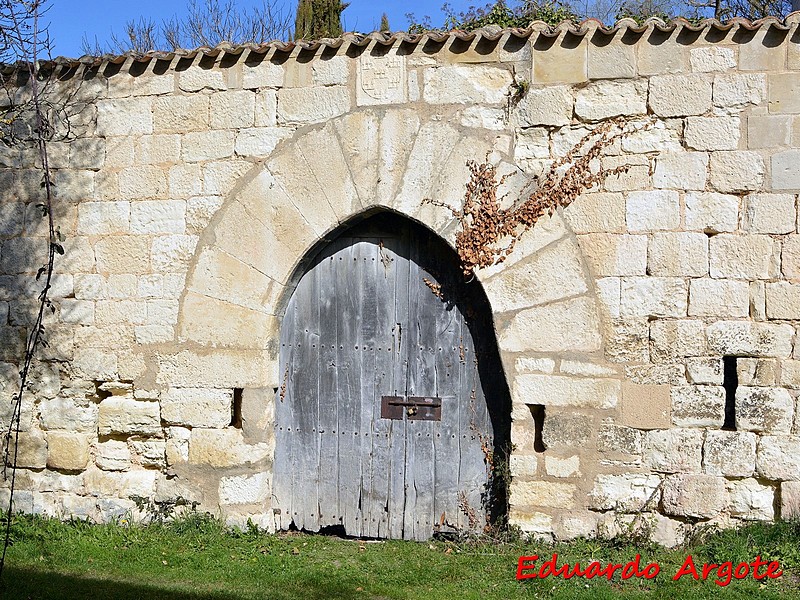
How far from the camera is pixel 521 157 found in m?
5.00

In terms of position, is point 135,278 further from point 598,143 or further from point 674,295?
point 674,295

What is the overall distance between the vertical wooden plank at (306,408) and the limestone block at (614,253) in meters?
1.82

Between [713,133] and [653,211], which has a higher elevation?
[713,133]

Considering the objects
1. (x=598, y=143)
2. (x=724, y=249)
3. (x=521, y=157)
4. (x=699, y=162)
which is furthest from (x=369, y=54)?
(x=724, y=249)

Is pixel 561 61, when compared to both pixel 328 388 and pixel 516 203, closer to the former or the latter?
pixel 516 203

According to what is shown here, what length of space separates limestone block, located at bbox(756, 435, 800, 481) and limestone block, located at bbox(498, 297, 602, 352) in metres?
1.11

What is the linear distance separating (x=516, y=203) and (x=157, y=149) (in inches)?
97.4

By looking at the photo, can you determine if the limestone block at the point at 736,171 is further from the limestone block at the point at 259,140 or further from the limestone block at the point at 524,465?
the limestone block at the point at 259,140

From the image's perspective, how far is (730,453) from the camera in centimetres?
471

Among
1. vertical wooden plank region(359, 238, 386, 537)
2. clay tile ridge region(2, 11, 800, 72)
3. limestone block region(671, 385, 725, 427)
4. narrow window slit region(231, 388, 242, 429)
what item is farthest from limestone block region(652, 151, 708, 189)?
narrow window slit region(231, 388, 242, 429)

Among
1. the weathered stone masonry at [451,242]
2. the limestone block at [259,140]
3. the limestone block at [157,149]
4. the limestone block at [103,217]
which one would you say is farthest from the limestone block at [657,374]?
the limestone block at [103,217]

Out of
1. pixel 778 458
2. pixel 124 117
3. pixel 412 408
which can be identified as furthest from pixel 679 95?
pixel 124 117

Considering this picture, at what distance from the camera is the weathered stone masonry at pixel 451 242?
4711 millimetres

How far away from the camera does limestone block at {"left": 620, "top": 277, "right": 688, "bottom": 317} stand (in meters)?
4.78
